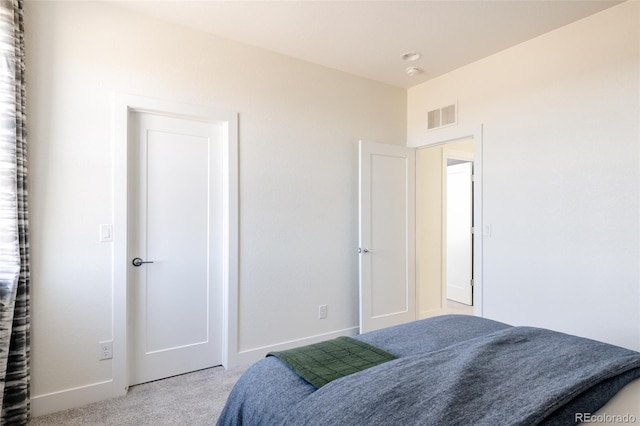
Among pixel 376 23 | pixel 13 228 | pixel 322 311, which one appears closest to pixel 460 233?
pixel 322 311

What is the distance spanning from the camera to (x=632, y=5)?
2.27 m

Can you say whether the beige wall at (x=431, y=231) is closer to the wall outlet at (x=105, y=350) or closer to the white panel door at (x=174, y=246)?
the white panel door at (x=174, y=246)

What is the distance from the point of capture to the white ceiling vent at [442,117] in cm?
342

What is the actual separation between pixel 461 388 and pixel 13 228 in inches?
94.6


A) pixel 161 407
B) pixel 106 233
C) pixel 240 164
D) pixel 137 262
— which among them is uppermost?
pixel 240 164

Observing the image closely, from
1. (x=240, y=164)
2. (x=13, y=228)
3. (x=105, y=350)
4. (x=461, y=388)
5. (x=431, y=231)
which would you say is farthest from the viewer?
(x=431, y=231)

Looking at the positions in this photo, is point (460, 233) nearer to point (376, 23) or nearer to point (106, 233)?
point (376, 23)

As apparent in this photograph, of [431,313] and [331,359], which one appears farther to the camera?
[431,313]

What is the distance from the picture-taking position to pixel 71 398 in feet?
7.43

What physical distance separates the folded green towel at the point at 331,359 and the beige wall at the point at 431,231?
2.82 m

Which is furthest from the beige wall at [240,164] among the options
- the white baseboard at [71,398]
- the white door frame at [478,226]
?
the white door frame at [478,226]

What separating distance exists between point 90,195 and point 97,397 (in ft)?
4.59

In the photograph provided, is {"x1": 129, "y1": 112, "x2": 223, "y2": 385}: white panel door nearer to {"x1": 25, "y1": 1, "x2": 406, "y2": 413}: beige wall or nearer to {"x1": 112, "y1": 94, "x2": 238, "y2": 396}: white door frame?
{"x1": 112, "y1": 94, "x2": 238, "y2": 396}: white door frame

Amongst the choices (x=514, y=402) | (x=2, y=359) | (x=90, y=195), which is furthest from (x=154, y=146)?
(x=514, y=402)
